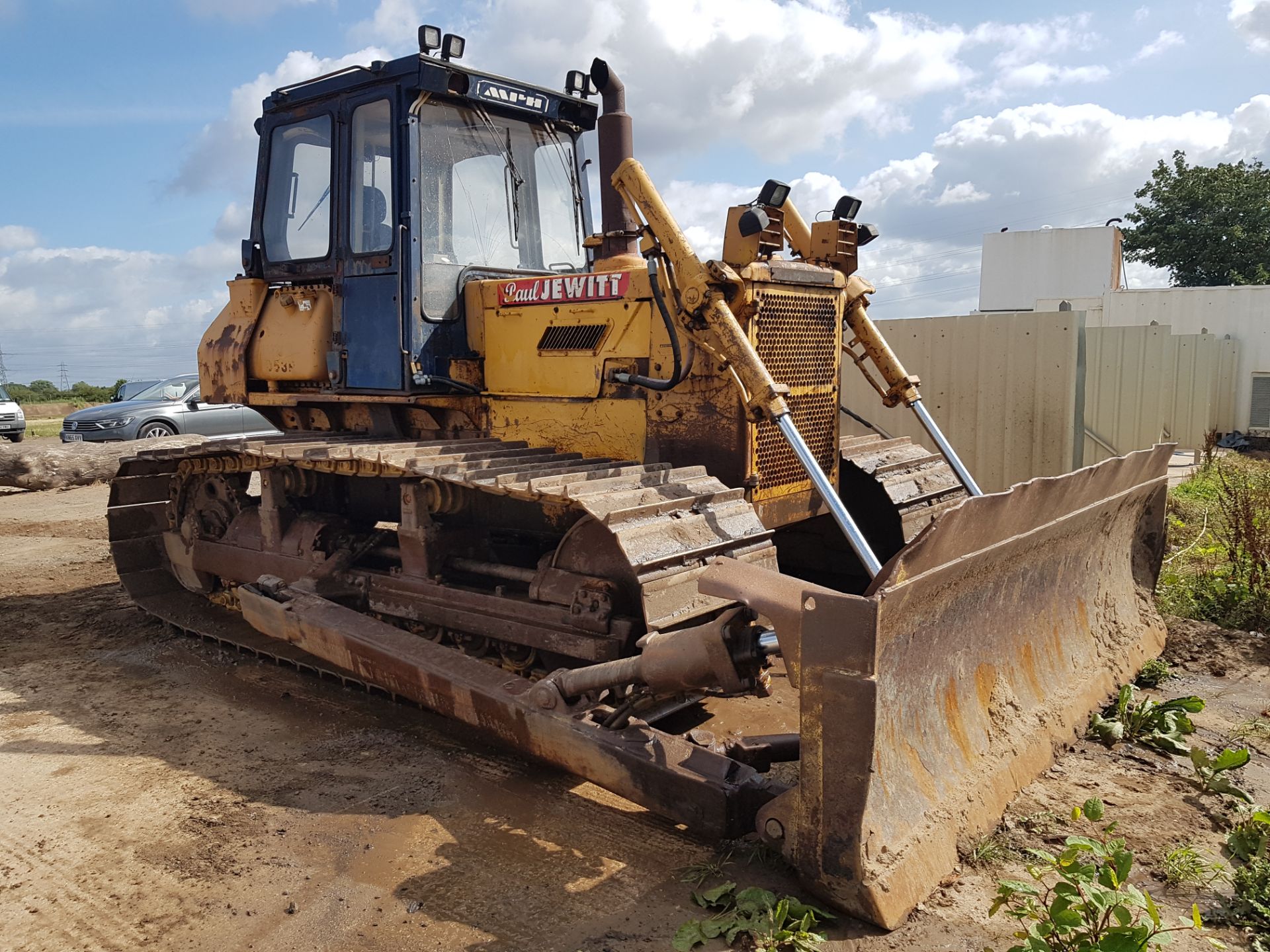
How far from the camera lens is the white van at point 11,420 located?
2069cm

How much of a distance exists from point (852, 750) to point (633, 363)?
8.68 feet

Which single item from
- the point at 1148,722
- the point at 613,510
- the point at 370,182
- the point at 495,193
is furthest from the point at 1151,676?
the point at 370,182

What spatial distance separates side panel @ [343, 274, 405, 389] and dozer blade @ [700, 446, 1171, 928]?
3.01 m

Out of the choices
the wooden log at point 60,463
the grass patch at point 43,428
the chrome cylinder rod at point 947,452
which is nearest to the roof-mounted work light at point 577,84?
the chrome cylinder rod at point 947,452

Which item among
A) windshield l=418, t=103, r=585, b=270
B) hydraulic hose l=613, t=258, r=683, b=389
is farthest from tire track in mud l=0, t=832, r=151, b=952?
windshield l=418, t=103, r=585, b=270

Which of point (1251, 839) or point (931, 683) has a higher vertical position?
point (931, 683)

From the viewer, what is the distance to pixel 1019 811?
140 inches

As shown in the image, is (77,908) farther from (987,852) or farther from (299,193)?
(299,193)

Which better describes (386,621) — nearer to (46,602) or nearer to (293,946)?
(293,946)

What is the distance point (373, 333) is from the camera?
18.7 ft

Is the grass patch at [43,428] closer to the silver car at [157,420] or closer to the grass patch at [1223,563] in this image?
the silver car at [157,420]

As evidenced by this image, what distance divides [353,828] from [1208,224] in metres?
34.0

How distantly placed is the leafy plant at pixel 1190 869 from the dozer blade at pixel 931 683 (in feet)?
1.74

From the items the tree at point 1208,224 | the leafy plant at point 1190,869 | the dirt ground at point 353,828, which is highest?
the tree at point 1208,224
